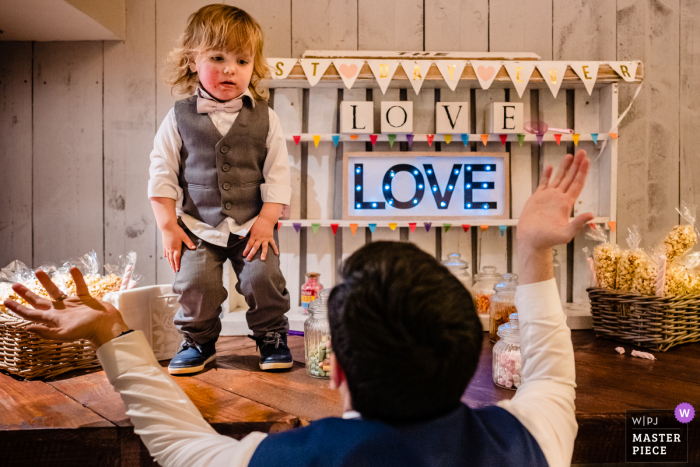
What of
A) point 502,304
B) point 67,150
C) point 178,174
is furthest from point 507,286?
point 67,150

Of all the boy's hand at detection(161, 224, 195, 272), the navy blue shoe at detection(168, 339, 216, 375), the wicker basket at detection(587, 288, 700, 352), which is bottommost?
the navy blue shoe at detection(168, 339, 216, 375)

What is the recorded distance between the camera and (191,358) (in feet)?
4.75

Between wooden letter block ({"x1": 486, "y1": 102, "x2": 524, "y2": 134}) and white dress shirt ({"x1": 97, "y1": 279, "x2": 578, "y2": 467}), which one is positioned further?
wooden letter block ({"x1": 486, "y1": 102, "x2": 524, "y2": 134})

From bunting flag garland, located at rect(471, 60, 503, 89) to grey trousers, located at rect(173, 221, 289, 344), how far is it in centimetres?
111

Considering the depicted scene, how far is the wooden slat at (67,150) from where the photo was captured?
7.07ft

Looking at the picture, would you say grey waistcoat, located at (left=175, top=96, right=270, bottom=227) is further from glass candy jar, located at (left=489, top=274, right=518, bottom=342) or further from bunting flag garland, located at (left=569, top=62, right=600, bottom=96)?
bunting flag garland, located at (left=569, top=62, right=600, bottom=96)

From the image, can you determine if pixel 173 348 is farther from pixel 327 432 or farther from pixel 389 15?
pixel 389 15

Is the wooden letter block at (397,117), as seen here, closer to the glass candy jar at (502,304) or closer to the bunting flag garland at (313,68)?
the bunting flag garland at (313,68)

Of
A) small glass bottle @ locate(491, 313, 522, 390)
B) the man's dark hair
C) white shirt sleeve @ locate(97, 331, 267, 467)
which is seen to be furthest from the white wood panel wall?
the man's dark hair

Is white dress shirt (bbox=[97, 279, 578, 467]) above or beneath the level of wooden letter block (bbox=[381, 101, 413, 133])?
beneath

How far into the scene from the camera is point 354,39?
7.22ft

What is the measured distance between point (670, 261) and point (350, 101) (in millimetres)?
1334

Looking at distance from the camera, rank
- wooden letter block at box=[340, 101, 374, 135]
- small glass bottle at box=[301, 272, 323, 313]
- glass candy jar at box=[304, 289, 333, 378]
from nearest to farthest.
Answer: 1. glass candy jar at box=[304, 289, 333, 378]
2. small glass bottle at box=[301, 272, 323, 313]
3. wooden letter block at box=[340, 101, 374, 135]

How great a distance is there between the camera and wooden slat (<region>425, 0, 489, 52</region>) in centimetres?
220
